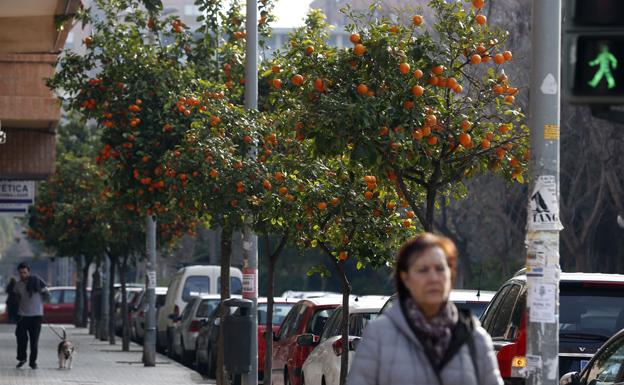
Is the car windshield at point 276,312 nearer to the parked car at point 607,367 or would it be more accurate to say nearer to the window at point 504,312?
the window at point 504,312

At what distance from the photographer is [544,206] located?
9.71 m

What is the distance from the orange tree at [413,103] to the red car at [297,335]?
5.25 meters

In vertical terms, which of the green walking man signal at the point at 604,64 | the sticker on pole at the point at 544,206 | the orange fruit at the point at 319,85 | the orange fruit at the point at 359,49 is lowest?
the sticker on pole at the point at 544,206

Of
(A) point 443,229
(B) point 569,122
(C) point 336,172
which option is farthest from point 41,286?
(A) point 443,229

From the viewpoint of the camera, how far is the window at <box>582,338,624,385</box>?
8867 mm

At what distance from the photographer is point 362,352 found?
19.0ft

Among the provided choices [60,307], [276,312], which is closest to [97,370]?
[276,312]

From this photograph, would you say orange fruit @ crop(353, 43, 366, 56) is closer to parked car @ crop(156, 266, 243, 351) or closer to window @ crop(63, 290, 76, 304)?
parked car @ crop(156, 266, 243, 351)

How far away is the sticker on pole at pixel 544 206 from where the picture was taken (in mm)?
9672

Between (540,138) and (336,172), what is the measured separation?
6174mm

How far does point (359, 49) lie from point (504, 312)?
→ 279cm

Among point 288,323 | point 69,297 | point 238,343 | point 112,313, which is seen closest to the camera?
point 238,343

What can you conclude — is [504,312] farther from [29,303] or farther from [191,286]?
[191,286]

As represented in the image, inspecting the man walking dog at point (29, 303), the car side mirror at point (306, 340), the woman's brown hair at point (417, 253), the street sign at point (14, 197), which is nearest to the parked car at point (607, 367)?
the woman's brown hair at point (417, 253)
